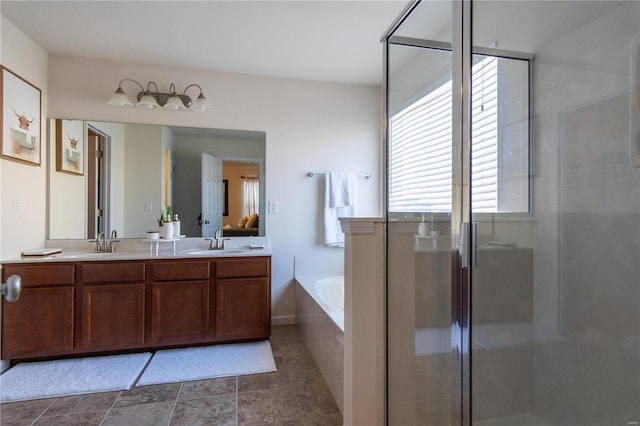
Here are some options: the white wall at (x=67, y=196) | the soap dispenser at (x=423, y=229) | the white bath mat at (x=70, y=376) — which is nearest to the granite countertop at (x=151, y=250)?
the white wall at (x=67, y=196)

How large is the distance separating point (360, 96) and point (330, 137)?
21.8 inches

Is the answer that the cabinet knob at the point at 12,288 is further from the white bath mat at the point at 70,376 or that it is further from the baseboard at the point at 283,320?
the baseboard at the point at 283,320

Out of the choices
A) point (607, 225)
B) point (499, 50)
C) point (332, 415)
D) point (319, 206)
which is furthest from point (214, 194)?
point (607, 225)

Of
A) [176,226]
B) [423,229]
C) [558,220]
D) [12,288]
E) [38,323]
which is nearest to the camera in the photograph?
[12,288]

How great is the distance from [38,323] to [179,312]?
0.93m

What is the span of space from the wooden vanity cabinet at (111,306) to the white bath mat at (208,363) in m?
0.30

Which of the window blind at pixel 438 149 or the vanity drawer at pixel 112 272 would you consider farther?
the vanity drawer at pixel 112 272

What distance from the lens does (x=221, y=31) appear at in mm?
2334

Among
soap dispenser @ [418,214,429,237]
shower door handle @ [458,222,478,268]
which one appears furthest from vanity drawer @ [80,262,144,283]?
shower door handle @ [458,222,478,268]

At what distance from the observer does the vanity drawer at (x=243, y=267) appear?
8.48ft

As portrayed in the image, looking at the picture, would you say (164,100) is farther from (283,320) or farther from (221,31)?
(283,320)

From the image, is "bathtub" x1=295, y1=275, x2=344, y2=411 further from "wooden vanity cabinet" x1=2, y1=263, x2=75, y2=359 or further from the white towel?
"wooden vanity cabinet" x1=2, y1=263, x2=75, y2=359

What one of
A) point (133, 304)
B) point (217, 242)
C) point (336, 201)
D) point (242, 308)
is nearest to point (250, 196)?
point (217, 242)

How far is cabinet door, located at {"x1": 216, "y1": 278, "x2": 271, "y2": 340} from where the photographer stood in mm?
2574
